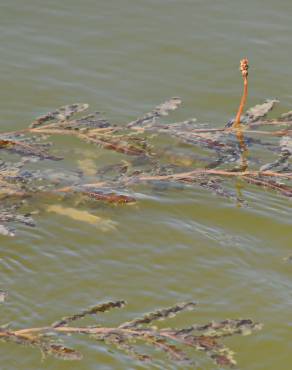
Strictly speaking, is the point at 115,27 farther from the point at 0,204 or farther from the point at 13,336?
the point at 13,336

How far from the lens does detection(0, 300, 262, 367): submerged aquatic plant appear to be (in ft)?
12.9

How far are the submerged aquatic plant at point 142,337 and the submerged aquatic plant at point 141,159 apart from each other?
1.09 m

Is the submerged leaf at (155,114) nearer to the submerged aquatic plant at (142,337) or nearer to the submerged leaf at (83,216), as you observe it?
the submerged leaf at (83,216)

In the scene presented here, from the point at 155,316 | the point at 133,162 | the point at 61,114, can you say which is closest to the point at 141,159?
the point at 133,162

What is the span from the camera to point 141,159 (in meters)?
5.75

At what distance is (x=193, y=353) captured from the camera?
4016 mm

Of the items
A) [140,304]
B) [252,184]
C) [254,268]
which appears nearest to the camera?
[140,304]

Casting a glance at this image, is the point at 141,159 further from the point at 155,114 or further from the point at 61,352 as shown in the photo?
the point at 61,352

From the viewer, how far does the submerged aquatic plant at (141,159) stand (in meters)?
5.30

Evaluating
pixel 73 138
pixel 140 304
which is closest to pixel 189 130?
pixel 73 138

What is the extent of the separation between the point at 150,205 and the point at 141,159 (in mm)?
483

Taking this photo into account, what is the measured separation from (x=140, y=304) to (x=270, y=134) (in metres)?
1.83

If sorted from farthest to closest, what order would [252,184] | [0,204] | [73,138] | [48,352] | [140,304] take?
[73,138], [252,184], [0,204], [140,304], [48,352]

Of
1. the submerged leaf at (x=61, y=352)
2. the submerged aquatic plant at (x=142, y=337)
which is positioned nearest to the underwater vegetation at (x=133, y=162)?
the submerged aquatic plant at (x=142, y=337)
